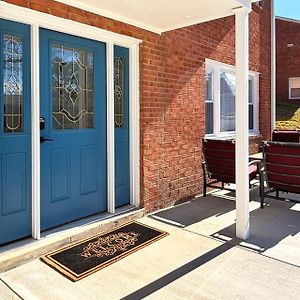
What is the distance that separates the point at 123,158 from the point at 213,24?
341cm

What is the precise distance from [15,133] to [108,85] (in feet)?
4.88

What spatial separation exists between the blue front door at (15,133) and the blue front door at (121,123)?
1.41 metres

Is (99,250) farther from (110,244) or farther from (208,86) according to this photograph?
(208,86)

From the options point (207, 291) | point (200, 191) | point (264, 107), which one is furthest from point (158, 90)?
point (264, 107)

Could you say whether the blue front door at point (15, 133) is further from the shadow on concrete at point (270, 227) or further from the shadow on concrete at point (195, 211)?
the shadow on concrete at point (270, 227)

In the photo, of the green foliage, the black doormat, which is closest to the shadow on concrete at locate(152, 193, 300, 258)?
the black doormat

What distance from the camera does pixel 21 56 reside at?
11.8 ft

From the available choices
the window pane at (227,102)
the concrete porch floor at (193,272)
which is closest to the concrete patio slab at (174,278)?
the concrete porch floor at (193,272)

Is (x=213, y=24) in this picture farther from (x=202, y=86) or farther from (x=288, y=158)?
(x=288, y=158)

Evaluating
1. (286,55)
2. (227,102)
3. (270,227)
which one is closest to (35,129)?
(270,227)

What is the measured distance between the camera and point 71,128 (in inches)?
165

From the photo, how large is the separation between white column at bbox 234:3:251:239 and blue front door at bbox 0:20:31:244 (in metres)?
2.42

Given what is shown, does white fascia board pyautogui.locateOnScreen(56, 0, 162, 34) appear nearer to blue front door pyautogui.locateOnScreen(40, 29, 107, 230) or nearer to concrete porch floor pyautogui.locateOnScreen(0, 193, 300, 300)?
blue front door pyautogui.locateOnScreen(40, 29, 107, 230)

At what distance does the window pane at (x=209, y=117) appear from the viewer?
6.78 meters
